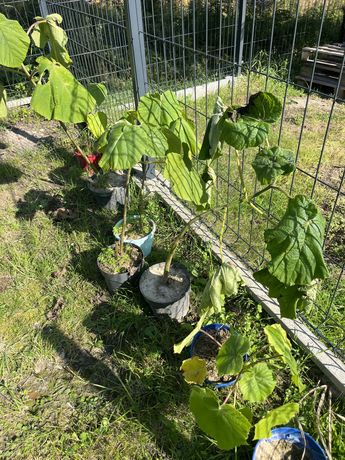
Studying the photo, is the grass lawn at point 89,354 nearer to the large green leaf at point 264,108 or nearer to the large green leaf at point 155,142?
the large green leaf at point 155,142

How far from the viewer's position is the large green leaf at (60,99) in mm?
1695

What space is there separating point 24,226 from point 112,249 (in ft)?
2.94

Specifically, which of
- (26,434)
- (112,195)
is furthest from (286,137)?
(26,434)

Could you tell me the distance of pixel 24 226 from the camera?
9.45ft

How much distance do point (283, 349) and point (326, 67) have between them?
15.0ft

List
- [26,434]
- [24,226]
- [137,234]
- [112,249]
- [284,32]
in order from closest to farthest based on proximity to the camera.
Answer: [26,434] → [112,249] → [137,234] → [24,226] → [284,32]

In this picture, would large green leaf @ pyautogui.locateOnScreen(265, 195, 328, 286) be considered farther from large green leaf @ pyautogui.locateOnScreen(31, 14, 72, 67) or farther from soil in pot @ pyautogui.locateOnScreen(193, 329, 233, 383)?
large green leaf @ pyautogui.locateOnScreen(31, 14, 72, 67)

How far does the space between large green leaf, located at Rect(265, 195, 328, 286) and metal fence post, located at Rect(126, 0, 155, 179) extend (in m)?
1.25

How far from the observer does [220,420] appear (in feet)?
4.08

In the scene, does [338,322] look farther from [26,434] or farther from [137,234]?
[26,434]

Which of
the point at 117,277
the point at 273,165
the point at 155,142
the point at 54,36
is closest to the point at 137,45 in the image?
the point at 54,36

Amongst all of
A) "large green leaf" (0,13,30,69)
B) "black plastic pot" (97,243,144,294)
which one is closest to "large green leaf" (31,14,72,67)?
"large green leaf" (0,13,30,69)

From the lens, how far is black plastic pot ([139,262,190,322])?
6.64 ft

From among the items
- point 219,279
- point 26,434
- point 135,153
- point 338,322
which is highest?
point 135,153
